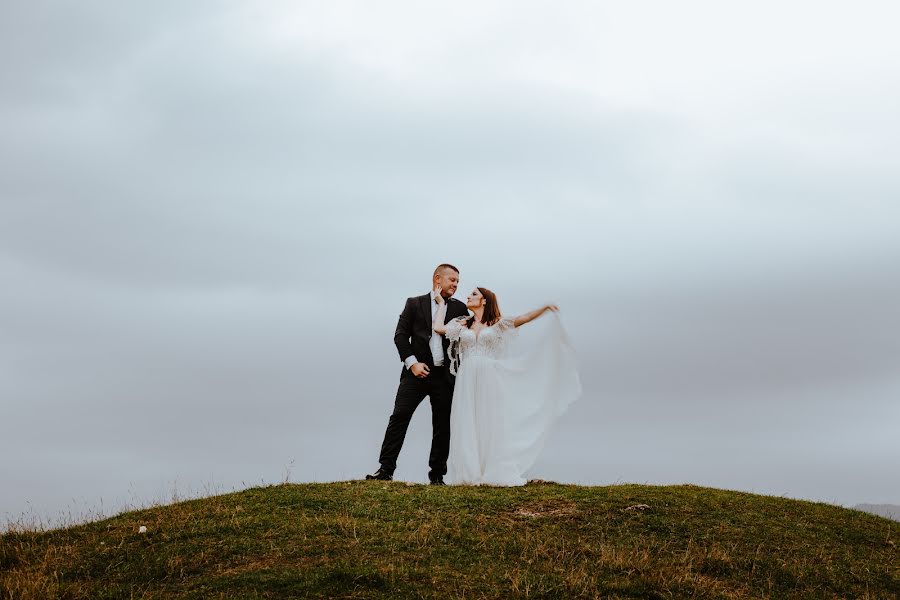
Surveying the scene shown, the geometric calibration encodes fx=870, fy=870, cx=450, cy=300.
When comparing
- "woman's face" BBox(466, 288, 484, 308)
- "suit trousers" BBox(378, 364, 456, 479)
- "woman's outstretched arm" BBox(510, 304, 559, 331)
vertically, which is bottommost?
"suit trousers" BBox(378, 364, 456, 479)

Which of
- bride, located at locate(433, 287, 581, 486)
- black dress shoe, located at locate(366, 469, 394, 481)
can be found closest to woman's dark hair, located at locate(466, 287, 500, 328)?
bride, located at locate(433, 287, 581, 486)

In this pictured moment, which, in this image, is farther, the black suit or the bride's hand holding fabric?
the black suit

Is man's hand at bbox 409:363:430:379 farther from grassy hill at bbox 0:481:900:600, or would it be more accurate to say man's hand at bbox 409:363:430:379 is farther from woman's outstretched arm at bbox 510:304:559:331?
grassy hill at bbox 0:481:900:600

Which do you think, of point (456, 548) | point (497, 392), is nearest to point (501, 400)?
point (497, 392)

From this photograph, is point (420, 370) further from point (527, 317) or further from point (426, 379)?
point (527, 317)

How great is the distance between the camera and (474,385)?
16.9 m

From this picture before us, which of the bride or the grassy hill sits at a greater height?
the bride

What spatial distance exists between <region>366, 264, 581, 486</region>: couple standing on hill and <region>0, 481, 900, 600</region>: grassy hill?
2.74 ft

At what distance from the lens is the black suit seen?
17469 millimetres

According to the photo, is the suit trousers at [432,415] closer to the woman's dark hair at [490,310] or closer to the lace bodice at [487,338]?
the lace bodice at [487,338]

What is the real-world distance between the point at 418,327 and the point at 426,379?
1.08 metres

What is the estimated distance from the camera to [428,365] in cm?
1769

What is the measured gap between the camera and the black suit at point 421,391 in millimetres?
17469

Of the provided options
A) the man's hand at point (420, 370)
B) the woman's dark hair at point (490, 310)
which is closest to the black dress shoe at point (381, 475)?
the man's hand at point (420, 370)
